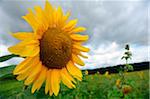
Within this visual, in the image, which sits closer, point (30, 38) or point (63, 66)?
point (30, 38)

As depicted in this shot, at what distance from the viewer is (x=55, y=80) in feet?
2.11

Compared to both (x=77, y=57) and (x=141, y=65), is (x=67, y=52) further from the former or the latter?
(x=141, y=65)

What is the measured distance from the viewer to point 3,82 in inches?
23.2

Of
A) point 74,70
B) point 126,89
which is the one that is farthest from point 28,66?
point 126,89

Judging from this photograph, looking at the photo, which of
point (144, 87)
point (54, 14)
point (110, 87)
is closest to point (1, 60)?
point (54, 14)

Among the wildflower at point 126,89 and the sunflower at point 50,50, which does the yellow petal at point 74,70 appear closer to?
the sunflower at point 50,50

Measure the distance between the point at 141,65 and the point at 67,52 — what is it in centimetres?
288

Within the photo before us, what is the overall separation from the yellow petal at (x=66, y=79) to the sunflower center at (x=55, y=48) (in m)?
0.01

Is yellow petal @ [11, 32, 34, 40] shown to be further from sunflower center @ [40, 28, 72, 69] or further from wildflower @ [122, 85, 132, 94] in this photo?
wildflower @ [122, 85, 132, 94]

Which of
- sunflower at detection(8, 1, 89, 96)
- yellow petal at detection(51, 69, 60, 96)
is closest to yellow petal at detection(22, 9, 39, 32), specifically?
sunflower at detection(8, 1, 89, 96)

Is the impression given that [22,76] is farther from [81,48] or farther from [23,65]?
[81,48]

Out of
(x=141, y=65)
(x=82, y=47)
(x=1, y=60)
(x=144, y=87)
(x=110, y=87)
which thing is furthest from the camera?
(x=141, y=65)

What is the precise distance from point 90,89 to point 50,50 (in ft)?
6.25

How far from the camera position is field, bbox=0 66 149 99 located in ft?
1.87
